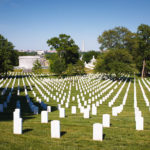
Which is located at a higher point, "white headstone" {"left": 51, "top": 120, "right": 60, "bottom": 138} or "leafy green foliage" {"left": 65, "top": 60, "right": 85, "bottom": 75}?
"leafy green foliage" {"left": 65, "top": 60, "right": 85, "bottom": 75}

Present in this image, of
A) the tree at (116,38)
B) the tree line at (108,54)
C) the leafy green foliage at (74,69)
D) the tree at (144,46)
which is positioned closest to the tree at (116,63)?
the tree line at (108,54)

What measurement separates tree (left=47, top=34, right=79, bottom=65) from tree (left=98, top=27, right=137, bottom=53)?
34.2 feet

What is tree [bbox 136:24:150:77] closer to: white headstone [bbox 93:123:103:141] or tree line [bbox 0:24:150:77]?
tree line [bbox 0:24:150:77]

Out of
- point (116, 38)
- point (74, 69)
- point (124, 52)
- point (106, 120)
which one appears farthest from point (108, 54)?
point (106, 120)

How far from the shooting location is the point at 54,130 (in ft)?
23.5

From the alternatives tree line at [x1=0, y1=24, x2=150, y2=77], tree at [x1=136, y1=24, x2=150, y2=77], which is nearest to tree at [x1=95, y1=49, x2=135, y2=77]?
tree line at [x1=0, y1=24, x2=150, y2=77]

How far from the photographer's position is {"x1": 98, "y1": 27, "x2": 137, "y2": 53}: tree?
6638 centimetres

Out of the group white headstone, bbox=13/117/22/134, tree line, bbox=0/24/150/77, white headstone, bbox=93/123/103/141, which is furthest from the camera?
tree line, bbox=0/24/150/77

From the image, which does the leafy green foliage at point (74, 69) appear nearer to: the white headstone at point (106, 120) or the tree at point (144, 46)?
the tree at point (144, 46)

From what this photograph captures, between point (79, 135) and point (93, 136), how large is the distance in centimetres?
64

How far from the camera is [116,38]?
219ft

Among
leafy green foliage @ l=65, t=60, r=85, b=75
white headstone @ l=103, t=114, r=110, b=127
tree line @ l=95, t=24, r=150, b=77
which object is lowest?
white headstone @ l=103, t=114, r=110, b=127

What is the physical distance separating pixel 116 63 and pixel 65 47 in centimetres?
2220

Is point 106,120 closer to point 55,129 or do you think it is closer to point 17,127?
point 55,129
